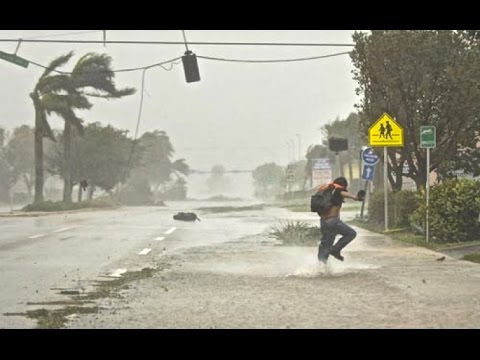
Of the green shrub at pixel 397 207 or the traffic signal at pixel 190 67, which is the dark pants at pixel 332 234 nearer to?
the green shrub at pixel 397 207

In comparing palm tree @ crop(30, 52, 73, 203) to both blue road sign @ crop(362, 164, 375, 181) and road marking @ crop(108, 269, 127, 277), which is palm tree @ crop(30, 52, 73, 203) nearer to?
blue road sign @ crop(362, 164, 375, 181)

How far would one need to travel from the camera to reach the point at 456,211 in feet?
49.3

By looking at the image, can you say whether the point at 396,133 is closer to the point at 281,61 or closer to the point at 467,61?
the point at 467,61

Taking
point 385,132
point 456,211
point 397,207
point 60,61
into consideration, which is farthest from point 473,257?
point 60,61

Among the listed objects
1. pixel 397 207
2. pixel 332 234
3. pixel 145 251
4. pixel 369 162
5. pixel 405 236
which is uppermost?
pixel 369 162

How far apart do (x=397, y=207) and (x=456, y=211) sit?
4747 mm

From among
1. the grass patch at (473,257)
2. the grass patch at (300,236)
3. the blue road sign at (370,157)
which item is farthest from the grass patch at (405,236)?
the blue road sign at (370,157)

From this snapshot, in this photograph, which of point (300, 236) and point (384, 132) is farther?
point (384, 132)

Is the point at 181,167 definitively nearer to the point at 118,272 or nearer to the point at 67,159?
the point at 67,159

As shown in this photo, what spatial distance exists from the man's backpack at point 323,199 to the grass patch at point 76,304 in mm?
2872

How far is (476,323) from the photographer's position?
7215 mm

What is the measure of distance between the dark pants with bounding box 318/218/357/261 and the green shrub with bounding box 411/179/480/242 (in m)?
4.38
